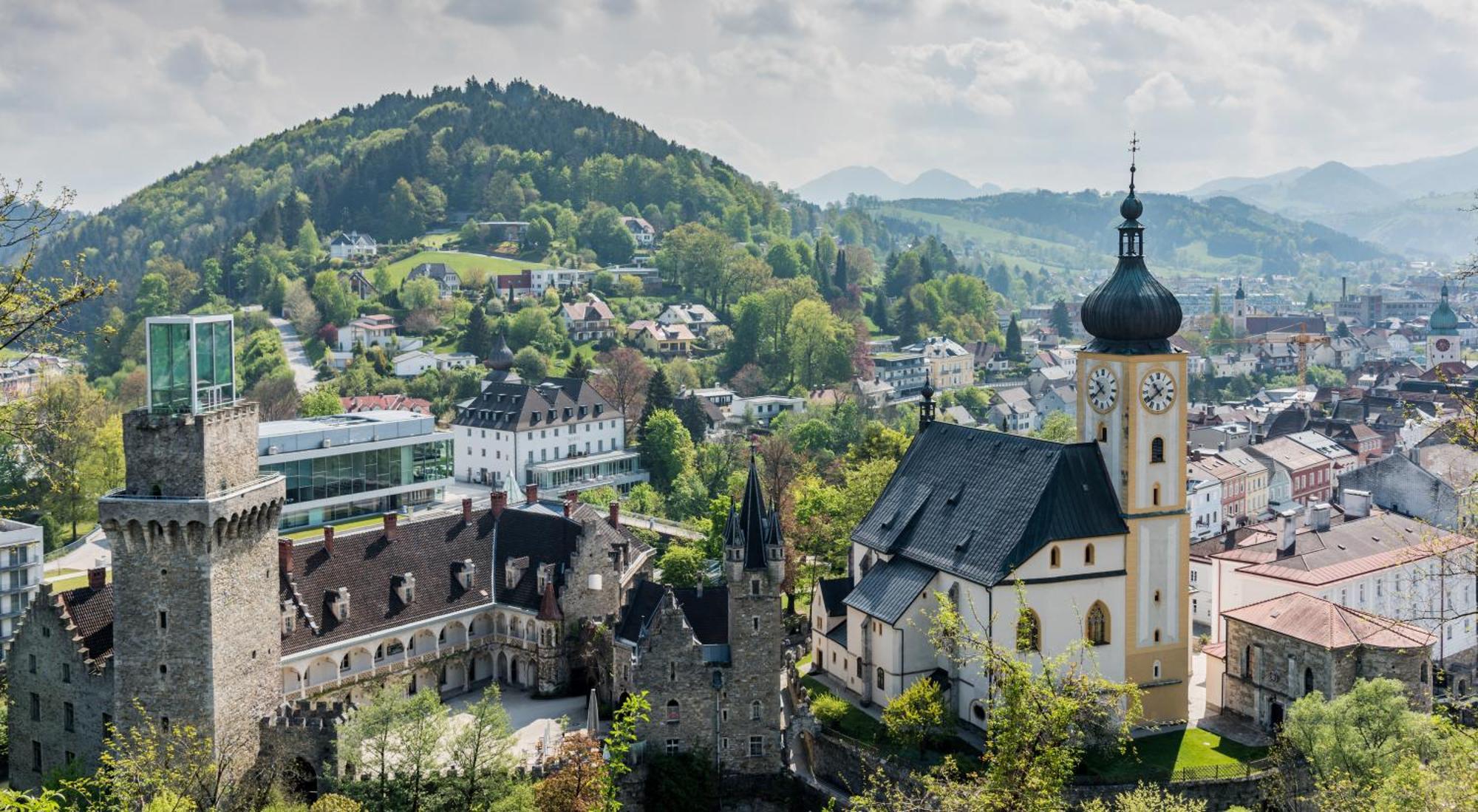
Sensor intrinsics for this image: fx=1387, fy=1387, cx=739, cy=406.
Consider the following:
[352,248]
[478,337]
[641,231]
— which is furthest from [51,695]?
[641,231]

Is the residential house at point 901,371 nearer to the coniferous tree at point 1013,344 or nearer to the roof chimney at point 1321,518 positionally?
the coniferous tree at point 1013,344

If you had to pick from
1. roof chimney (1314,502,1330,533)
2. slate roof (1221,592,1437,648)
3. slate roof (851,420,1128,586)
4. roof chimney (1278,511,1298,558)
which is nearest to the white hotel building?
slate roof (851,420,1128,586)

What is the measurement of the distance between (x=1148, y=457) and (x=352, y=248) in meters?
143

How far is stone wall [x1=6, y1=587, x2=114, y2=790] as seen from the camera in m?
42.8

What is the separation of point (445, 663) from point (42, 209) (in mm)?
33806

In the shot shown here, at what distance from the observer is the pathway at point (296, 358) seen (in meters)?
127

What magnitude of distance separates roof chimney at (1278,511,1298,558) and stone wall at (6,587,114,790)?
1910 inches

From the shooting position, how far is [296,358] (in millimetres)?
137750

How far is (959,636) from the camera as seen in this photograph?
33844 mm

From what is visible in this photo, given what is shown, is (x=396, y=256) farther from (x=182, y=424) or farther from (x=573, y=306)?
(x=182, y=424)

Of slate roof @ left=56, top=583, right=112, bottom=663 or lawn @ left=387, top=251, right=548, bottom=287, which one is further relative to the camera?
lawn @ left=387, top=251, right=548, bottom=287

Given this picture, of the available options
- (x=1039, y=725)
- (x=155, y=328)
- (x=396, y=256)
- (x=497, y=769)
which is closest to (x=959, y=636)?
(x=1039, y=725)

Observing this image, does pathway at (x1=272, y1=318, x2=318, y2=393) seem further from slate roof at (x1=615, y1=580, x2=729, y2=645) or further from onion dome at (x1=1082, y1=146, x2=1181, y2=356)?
onion dome at (x1=1082, y1=146, x2=1181, y2=356)

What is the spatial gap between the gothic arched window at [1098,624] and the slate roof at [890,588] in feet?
18.6
